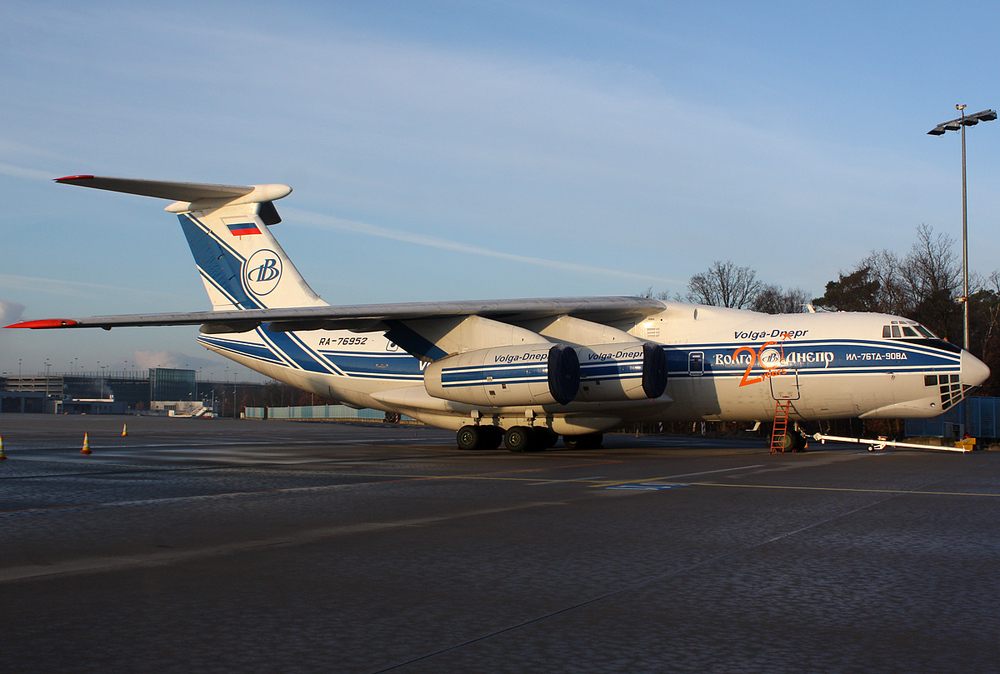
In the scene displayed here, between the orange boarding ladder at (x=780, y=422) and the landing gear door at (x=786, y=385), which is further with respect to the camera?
the orange boarding ladder at (x=780, y=422)

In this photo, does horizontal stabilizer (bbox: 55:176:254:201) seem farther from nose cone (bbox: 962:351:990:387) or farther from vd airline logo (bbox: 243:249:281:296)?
nose cone (bbox: 962:351:990:387)

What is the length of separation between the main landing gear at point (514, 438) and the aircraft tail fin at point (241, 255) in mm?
5685

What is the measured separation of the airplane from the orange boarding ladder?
0.31 ft

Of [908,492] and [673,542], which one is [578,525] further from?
[908,492]

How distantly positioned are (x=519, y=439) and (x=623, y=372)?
2962mm

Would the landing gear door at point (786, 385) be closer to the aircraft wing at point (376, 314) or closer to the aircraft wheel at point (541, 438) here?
the aircraft wing at point (376, 314)

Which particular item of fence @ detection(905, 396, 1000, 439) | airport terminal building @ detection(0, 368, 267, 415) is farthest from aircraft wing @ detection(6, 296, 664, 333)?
airport terminal building @ detection(0, 368, 267, 415)

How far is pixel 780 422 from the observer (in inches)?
720

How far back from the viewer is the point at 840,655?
337cm

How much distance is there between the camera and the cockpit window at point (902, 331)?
16.6m

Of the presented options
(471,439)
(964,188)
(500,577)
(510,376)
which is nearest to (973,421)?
(964,188)

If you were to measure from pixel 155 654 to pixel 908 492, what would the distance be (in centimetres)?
835

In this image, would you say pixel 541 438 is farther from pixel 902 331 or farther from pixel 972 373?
pixel 972 373

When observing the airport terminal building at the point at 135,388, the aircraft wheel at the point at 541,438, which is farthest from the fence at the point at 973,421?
the airport terminal building at the point at 135,388
